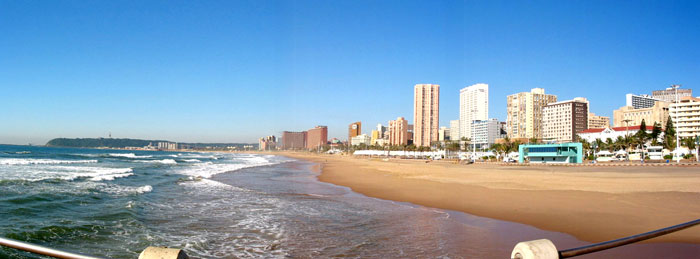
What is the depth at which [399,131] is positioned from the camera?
181 m

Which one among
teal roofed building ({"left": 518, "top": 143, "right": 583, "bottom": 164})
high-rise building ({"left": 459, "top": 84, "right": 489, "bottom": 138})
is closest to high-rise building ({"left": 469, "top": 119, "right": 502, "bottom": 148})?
high-rise building ({"left": 459, "top": 84, "right": 489, "bottom": 138})

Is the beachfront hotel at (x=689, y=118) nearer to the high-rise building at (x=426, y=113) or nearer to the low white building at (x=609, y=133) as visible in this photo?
the low white building at (x=609, y=133)

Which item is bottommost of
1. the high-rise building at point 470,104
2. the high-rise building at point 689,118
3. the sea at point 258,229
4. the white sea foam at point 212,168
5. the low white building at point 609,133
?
the white sea foam at point 212,168

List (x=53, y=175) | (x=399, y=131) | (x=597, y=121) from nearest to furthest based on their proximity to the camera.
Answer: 1. (x=53, y=175)
2. (x=597, y=121)
3. (x=399, y=131)

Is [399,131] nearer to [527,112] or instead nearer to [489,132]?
[489,132]

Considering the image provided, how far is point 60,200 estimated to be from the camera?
13703mm

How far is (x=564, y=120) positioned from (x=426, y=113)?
4870 cm

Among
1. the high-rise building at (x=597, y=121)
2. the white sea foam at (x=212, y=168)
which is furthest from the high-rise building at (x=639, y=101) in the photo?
the white sea foam at (x=212, y=168)

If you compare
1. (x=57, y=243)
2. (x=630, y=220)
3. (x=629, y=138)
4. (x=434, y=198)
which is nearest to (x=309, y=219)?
(x=57, y=243)

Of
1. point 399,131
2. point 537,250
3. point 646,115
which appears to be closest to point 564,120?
point 646,115

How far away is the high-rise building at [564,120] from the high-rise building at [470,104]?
29.7 meters

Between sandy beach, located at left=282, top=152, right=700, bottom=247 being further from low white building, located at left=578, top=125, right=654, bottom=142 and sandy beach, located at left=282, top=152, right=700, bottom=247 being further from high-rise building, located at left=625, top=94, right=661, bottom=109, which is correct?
high-rise building, located at left=625, top=94, right=661, bottom=109

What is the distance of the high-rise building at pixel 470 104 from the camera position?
6816 inches

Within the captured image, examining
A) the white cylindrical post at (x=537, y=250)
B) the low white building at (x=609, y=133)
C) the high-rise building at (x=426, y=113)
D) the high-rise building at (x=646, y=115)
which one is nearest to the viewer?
the white cylindrical post at (x=537, y=250)
